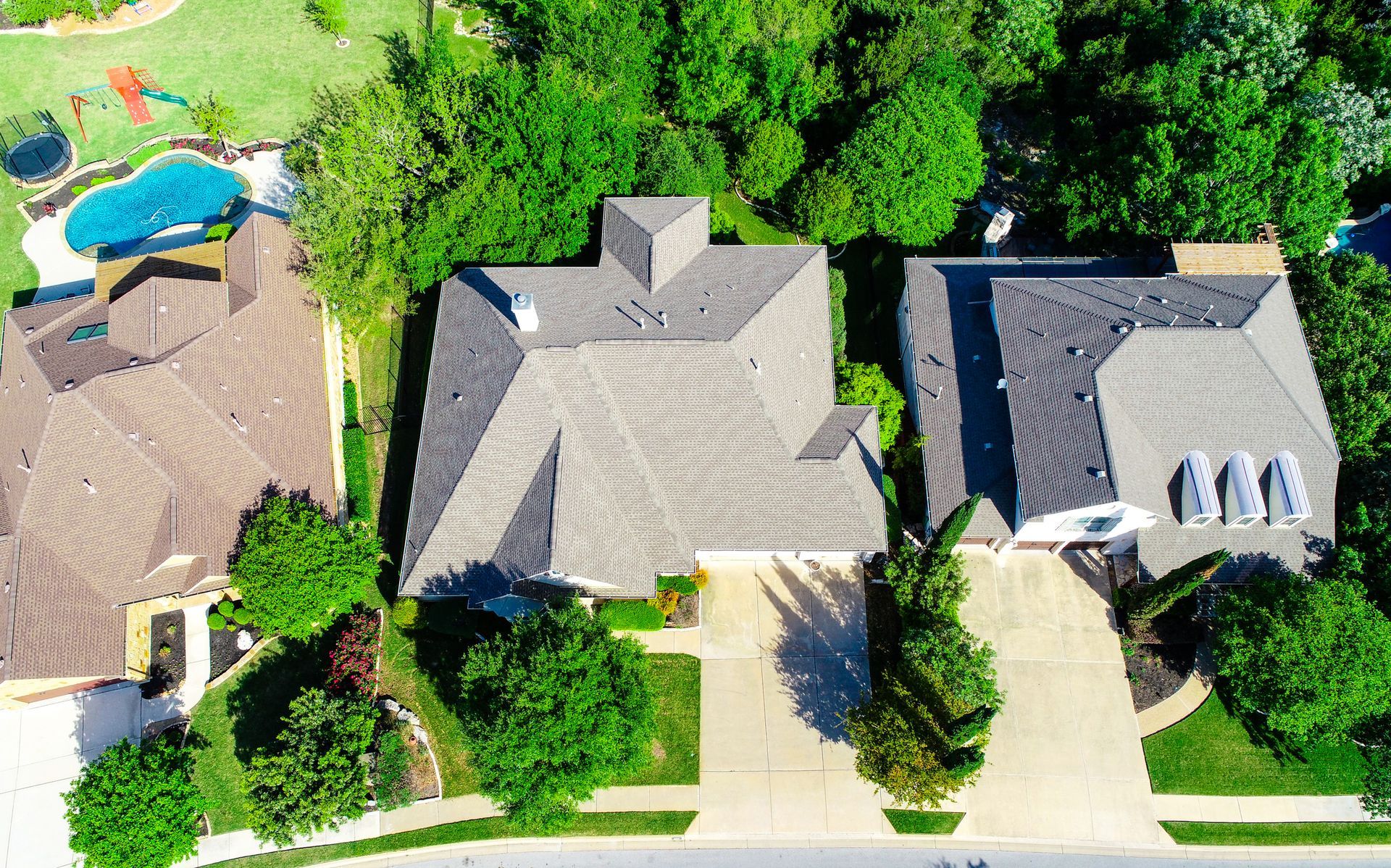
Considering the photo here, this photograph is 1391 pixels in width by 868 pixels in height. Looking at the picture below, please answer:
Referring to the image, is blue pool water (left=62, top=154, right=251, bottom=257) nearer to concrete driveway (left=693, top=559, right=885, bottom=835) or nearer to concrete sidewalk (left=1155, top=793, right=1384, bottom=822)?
concrete driveway (left=693, top=559, right=885, bottom=835)

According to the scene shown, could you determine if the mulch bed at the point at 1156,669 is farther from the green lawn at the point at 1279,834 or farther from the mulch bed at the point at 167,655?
the mulch bed at the point at 167,655

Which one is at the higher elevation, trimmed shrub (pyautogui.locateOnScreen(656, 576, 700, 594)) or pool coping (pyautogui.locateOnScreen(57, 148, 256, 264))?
pool coping (pyautogui.locateOnScreen(57, 148, 256, 264))

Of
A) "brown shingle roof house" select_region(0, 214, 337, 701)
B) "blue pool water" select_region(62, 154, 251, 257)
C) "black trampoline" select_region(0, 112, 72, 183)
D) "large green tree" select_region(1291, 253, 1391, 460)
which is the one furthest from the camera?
"black trampoline" select_region(0, 112, 72, 183)

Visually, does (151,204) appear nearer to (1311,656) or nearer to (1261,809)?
(1311,656)

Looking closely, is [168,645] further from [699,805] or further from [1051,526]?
[1051,526]

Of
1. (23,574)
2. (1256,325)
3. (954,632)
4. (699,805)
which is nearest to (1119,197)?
(1256,325)

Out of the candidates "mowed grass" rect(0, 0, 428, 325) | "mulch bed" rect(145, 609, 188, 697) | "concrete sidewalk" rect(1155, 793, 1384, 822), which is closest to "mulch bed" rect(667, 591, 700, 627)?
"concrete sidewalk" rect(1155, 793, 1384, 822)

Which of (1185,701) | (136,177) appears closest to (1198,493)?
(1185,701)
